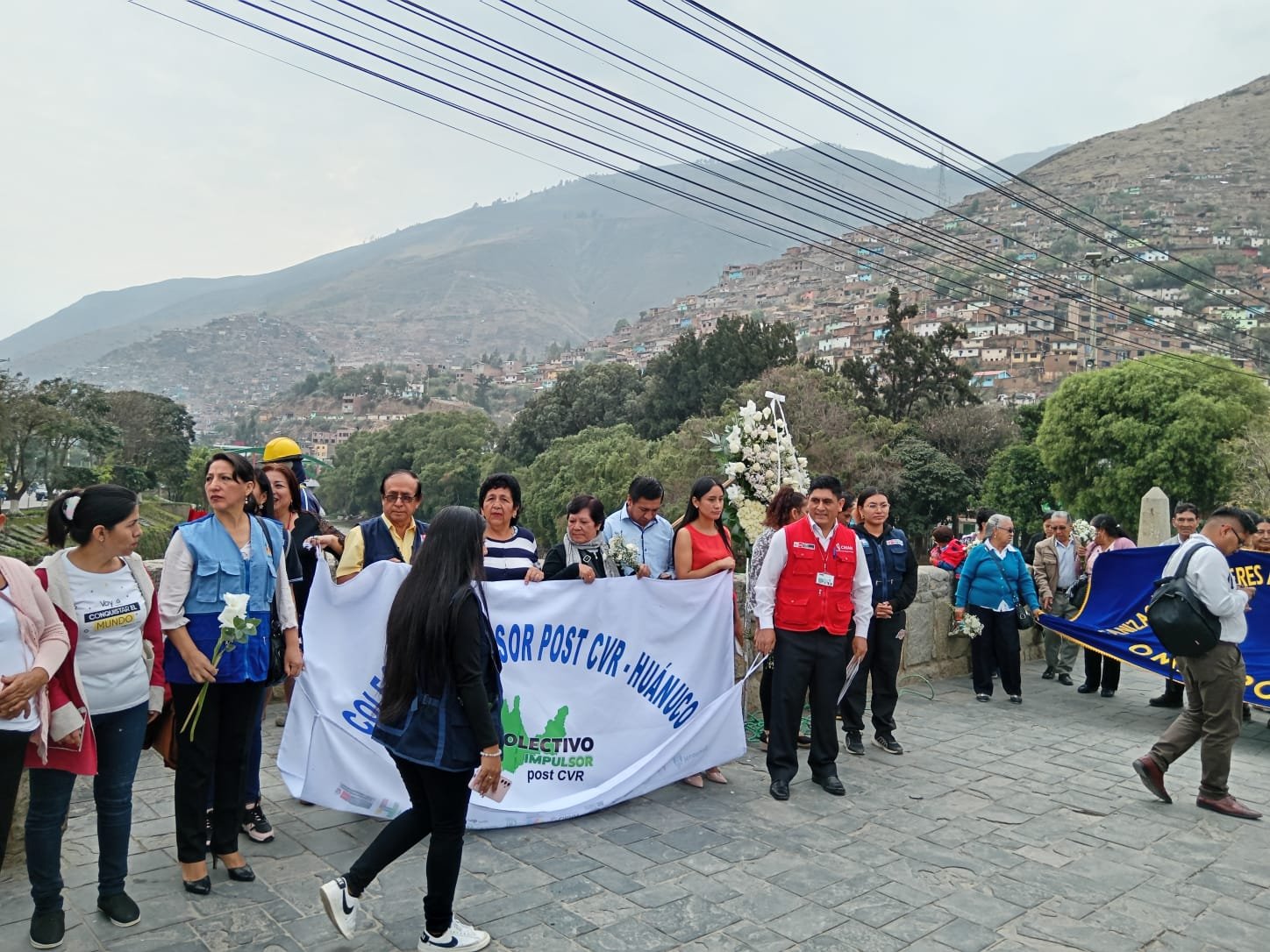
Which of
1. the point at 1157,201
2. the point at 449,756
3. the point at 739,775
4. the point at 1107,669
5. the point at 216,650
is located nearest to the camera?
the point at 449,756

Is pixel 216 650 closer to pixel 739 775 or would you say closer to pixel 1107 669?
pixel 739 775

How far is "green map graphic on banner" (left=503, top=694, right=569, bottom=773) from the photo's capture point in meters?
4.96

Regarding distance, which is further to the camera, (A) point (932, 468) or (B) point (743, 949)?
(A) point (932, 468)

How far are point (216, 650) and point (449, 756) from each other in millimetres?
1377

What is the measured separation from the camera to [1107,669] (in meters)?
8.66

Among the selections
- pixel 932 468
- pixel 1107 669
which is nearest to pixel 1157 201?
pixel 932 468

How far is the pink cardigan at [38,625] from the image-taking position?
3367mm

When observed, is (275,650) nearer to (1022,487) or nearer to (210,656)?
(210,656)

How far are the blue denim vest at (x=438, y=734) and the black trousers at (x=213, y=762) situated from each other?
117 cm

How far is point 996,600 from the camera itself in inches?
333

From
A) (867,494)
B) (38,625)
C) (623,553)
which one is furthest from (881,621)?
(38,625)

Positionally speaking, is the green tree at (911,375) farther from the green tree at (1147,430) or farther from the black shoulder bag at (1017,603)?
the black shoulder bag at (1017,603)

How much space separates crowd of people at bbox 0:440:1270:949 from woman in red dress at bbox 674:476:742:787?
0.01m

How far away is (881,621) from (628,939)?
3.62 meters
